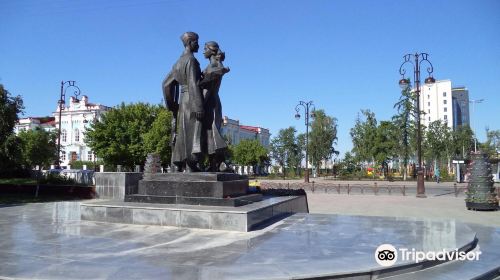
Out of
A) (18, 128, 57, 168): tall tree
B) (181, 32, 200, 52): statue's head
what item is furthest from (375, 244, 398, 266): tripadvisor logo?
(18, 128, 57, 168): tall tree

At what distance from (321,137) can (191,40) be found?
5792 cm

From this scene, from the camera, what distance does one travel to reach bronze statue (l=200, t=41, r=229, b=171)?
9.12 meters

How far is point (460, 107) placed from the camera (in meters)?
123

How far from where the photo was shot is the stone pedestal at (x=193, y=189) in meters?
8.22

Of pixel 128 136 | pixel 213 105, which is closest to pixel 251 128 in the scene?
pixel 128 136

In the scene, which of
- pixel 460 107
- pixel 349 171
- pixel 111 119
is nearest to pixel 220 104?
pixel 111 119

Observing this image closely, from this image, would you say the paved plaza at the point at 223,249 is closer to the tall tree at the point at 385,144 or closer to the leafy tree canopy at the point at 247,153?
the tall tree at the point at 385,144

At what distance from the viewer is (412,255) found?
5.33m

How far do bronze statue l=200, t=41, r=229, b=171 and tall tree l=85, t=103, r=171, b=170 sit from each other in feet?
101

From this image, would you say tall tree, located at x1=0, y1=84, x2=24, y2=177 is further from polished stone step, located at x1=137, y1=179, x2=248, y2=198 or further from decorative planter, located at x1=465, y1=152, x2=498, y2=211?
decorative planter, located at x1=465, y1=152, x2=498, y2=211

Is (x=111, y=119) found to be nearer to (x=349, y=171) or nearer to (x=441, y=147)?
(x=349, y=171)

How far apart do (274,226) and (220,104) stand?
3497 mm

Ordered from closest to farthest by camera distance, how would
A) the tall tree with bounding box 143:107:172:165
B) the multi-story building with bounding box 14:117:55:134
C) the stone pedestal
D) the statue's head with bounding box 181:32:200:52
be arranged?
the stone pedestal, the statue's head with bounding box 181:32:200:52, the tall tree with bounding box 143:107:172:165, the multi-story building with bounding box 14:117:55:134

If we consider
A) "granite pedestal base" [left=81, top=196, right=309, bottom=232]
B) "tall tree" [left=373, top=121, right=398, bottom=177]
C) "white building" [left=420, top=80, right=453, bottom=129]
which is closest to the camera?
"granite pedestal base" [left=81, top=196, right=309, bottom=232]
